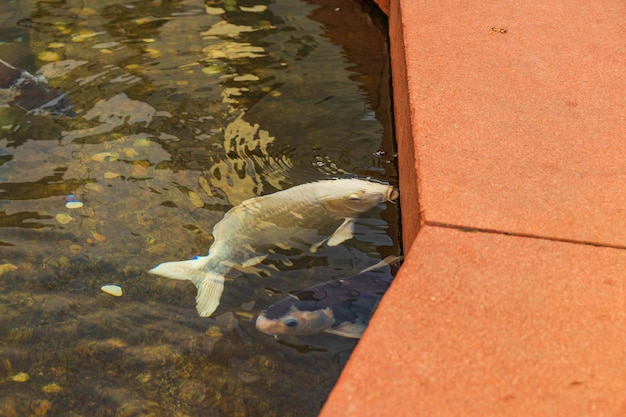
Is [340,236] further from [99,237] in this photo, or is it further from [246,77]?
[246,77]

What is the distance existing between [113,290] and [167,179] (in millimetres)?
1021

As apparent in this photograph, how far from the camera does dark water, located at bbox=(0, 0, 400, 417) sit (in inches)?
121

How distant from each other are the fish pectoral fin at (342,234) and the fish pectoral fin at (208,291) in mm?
628

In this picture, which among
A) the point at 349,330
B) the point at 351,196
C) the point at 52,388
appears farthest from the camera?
the point at 351,196

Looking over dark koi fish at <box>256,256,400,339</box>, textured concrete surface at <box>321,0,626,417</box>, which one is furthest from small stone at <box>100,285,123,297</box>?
textured concrete surface at <box>321,0,626,417</box>

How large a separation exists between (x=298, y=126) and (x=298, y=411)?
245cm

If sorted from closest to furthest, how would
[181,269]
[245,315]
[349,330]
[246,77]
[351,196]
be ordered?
[349,330]
[245,315]
[181,269]
[351,196]
[246,77]

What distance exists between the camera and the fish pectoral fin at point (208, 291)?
3428 mm

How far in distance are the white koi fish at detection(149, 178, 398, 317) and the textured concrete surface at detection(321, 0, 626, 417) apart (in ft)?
1.06

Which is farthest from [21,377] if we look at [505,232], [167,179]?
[505,232]

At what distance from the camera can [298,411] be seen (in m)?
2.89

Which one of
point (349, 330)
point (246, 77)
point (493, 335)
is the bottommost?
point (349, 330)

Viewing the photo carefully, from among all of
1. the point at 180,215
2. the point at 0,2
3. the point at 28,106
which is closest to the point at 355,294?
the point at 180,215

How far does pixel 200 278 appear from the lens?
11.6 ft
